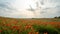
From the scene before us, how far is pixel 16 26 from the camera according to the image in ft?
6.94

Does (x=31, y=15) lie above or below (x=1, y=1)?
below

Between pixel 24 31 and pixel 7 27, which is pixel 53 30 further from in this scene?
pixel 7 27

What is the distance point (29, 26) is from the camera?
215 centimetres

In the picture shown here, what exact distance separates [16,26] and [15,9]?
11.3 inches

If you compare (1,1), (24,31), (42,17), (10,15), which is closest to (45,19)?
(42,17)

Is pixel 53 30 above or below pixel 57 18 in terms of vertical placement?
below

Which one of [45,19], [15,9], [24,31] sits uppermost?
[15,9]

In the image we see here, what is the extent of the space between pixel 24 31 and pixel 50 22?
45 cm

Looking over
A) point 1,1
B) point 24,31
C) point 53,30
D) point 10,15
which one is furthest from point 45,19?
point 1,1

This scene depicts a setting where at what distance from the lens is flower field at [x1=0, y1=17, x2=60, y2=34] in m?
2.09

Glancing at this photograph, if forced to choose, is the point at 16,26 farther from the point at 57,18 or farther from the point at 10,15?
the point at 57,18

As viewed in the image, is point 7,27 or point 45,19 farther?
point 45,19

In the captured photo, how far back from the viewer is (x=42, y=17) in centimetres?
223

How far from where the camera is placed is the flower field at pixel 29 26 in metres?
2.09
